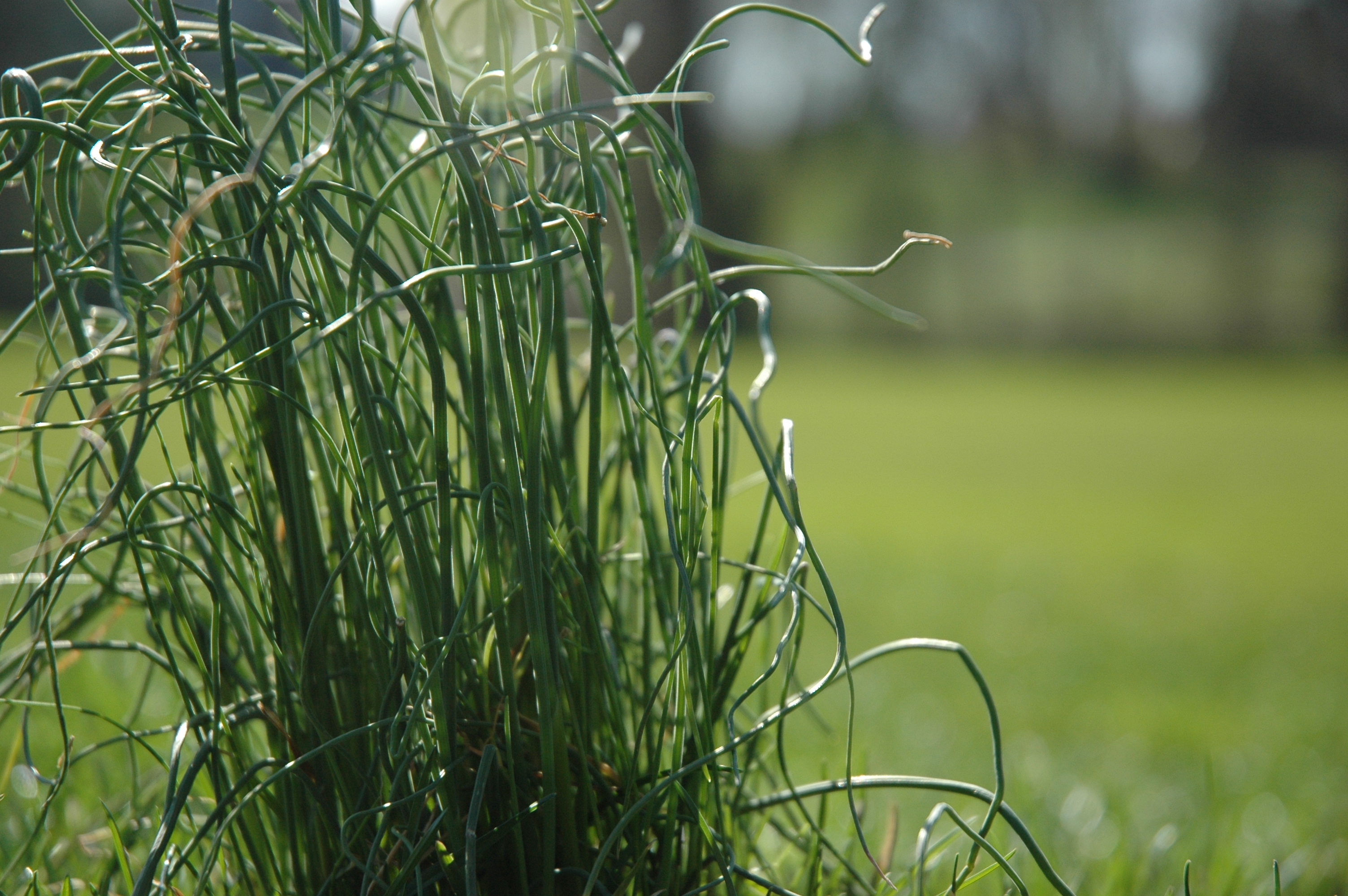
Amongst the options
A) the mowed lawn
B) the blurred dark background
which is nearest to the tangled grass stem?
the mowed lawn

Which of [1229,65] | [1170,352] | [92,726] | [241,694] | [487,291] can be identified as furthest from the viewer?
[1229,65]

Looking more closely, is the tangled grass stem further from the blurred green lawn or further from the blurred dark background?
the blurred dark background

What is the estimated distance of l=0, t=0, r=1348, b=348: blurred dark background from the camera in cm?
1312

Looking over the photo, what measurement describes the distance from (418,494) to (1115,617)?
2.27 metres

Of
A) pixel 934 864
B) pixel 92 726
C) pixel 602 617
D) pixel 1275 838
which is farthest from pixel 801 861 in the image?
pixel 92 726

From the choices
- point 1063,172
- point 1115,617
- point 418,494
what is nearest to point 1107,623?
point 1115,617

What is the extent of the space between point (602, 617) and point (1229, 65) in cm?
1745

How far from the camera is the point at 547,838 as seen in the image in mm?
463

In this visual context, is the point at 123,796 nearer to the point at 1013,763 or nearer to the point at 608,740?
the point at 608,740

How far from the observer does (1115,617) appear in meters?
2.44

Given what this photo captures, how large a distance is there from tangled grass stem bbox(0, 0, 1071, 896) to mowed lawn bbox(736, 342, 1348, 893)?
431 mm

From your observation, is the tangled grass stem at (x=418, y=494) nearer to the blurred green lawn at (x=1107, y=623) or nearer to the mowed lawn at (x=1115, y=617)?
the blurred green lawn at (x=1107, y=623)

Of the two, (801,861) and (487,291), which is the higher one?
(487,291)

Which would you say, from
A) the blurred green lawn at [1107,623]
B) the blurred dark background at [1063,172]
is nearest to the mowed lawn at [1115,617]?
the blurred green lawn at [1107,623]
